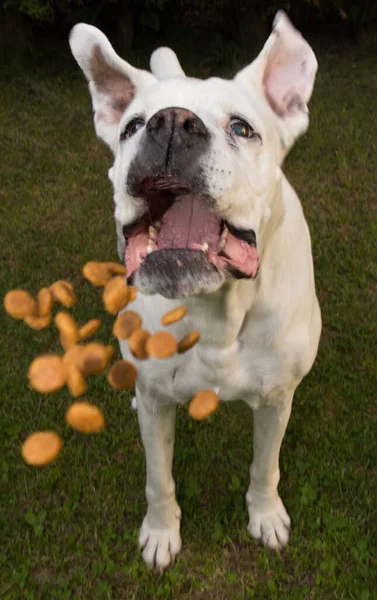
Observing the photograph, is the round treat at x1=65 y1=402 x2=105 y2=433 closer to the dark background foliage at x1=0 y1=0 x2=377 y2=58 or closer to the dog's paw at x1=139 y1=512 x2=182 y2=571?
the dog's paw at x1=139 y1=512 x2=182 y2=571

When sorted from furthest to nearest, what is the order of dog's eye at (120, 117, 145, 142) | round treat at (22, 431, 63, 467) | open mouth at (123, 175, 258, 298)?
1. round treat at (22, 431, 63, 467)
2. dog's eye at (120, 117, 145, 142)
3. open mouth at (123, 175, 258, 298)

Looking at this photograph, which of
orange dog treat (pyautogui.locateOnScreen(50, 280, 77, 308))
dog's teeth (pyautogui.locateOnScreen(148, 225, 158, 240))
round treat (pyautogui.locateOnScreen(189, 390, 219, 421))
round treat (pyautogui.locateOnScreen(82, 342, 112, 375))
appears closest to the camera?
dog's teeth (pyautogui.locateOnScreen(148, 225, 158, 240))

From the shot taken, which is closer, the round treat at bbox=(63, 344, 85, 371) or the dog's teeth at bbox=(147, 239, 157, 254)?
the dog's teeth at bbox=(147, 239, 157, 254)

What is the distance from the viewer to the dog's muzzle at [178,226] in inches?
79.6

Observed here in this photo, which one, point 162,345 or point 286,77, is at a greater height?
point 286,77

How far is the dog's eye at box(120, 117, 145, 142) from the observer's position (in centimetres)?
233

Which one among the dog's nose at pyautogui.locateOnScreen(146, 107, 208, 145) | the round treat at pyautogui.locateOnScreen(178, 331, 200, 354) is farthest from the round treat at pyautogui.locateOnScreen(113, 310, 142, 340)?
the dog's nose at pyautogui.locateOnScreen(146, 107, 208, 145)

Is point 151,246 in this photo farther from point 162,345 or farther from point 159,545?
point 159,545

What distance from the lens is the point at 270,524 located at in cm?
348

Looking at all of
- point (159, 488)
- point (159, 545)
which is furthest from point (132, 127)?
point (159, 545)

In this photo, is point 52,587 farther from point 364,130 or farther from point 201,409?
point 364,130

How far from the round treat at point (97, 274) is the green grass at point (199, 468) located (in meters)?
1.16

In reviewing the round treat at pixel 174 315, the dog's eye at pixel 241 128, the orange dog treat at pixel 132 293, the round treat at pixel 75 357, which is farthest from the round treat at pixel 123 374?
the dog's eye at pixel 241 128

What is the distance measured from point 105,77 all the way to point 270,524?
2.19 m
